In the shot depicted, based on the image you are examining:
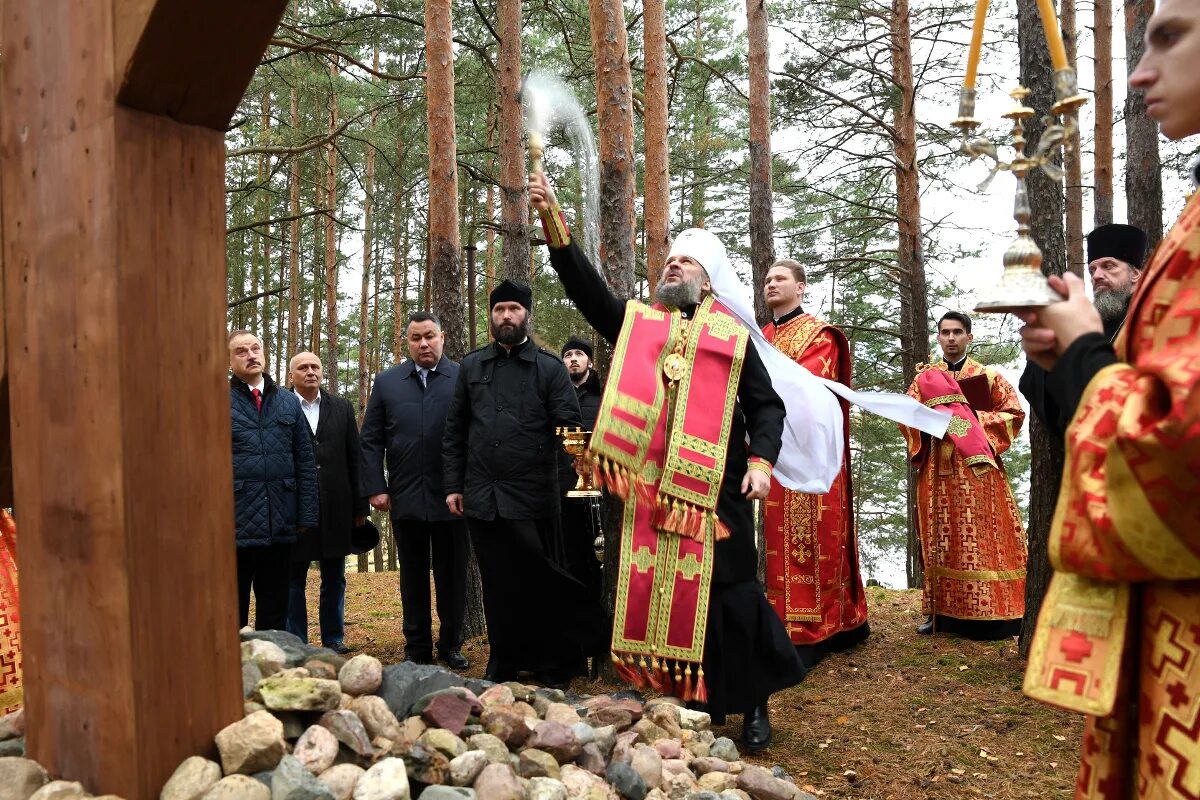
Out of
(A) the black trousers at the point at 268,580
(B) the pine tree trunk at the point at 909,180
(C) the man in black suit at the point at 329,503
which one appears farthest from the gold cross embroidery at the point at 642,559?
(B) the pine tree trunk at the point at 909,180

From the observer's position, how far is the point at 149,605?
257 cm

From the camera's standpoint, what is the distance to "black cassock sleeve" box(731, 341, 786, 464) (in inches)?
187

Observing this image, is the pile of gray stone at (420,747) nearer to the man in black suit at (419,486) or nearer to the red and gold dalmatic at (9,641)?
the red and gold dalmatic at (9,641)

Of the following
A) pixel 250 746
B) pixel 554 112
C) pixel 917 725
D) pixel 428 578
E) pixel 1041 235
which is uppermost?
pixel 554 112

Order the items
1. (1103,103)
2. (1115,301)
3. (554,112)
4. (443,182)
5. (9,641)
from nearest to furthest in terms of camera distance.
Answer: (9,641), (554,112), (1115,301), (443,182), (1103,103)

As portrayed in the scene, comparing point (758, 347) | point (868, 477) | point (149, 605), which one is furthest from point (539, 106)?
point (868, 477)

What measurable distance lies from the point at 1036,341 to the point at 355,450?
233 inches

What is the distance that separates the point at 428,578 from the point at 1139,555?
5.40 metres

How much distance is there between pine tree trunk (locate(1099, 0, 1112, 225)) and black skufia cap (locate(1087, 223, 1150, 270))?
10.5 metres

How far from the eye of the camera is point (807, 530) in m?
6.62

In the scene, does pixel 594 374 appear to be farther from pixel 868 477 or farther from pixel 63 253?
pixel 868 477

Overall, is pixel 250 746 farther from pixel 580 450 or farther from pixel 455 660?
pixel 455 660

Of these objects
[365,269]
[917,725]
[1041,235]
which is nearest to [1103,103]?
[1041,235]

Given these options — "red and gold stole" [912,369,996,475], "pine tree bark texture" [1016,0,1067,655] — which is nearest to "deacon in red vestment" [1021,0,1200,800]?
"pine tree bark texture" [1016,0,1067,655]
